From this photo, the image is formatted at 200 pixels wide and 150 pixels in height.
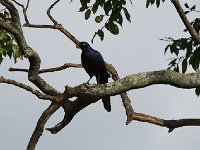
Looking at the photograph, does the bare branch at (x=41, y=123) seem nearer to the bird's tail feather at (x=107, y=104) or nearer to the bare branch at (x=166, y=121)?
the bare branch at (x=166, y=121)

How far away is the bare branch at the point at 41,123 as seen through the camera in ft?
19.5

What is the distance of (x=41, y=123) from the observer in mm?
5980

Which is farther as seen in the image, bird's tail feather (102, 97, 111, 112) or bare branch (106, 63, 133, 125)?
bird's tail feather (102, 97, 111, 112)

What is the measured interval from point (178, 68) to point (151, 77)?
329 centimetres

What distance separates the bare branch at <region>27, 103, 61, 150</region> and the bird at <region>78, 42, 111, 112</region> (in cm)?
312

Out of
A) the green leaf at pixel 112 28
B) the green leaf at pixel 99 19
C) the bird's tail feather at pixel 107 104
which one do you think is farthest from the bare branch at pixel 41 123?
the bird's tail feather at pixel 107 104

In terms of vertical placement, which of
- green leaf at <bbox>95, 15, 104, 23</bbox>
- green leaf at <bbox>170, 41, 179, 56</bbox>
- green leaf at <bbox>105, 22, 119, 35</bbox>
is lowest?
green leaf at <bbox>170, 41, 179, 56</bbox>

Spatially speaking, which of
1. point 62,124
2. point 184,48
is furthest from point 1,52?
point 184,48

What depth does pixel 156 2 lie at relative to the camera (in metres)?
8.02

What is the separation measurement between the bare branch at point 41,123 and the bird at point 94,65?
3.12 metres

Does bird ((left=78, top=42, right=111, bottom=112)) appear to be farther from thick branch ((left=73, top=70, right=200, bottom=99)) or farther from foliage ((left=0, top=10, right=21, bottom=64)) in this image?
thick branch ((left=73, top=70, right=200, bottom=99))

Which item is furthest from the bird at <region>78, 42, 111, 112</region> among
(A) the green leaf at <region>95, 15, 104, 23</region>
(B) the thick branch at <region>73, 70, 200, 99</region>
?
(B) the thick branch at <region>73, 70, 200, 99</region>

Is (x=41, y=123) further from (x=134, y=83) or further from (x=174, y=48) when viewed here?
(x=174, y=48)

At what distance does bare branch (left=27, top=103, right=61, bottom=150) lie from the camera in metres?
5.96
